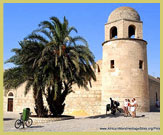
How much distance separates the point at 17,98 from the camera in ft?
87.6

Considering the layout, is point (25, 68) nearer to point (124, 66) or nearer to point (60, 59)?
point (60, 59)

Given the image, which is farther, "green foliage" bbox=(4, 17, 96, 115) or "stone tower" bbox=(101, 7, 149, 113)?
"stone tower" bbox=(101, 7, 149, 113)

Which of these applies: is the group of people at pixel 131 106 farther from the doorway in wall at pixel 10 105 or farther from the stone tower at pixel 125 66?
the doorway in wall at pixel 10 105

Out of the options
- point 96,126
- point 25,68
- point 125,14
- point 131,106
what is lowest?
point 96,126

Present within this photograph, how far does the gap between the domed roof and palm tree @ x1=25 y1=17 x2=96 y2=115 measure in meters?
6.42

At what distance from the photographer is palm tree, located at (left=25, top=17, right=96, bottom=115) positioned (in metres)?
13.6

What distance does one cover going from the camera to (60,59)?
46.0ft

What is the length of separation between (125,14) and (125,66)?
475 cm

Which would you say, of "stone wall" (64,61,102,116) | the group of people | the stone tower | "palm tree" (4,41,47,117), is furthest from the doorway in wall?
the group of people

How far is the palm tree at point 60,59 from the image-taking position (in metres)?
13.6

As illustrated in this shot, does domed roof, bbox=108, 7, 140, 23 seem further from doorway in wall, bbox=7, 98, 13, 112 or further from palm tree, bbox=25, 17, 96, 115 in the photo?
doorway in wall, bbox=7, 98, 13, 112

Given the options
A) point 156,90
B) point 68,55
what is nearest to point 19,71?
point 68,55

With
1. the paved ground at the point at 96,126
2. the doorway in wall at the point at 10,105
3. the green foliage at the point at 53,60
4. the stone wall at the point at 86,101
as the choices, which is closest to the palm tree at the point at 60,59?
the green foliage at the point at 53,60

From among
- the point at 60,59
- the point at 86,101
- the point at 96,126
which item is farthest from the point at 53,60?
the point at 86,101
